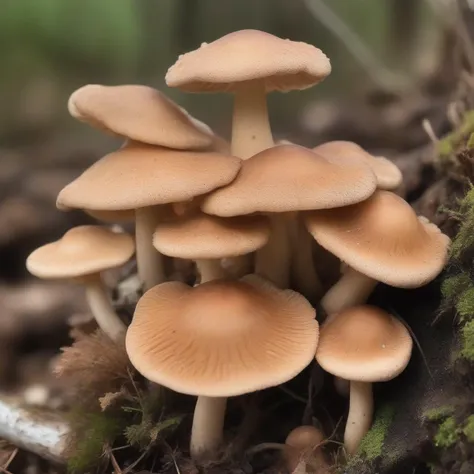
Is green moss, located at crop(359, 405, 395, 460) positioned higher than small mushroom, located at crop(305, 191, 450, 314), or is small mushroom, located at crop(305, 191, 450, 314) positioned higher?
small mushroom, located at crop(305, 191, 450, 314)

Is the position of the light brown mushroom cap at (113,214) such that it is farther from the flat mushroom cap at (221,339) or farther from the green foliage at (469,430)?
the green foliage at (469,430)

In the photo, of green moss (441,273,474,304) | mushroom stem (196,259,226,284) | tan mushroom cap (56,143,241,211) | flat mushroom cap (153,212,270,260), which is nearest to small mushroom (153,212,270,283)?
flat mushroom cap (153,212,270,260)

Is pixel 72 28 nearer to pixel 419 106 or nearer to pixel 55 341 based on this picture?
pixel 419 106

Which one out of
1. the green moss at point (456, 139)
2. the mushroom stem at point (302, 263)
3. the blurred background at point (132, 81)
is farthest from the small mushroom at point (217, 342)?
the blurred background at point (132, 81)

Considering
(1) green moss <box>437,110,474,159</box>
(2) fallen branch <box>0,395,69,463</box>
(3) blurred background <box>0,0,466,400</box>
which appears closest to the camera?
(2) fallen branch <box>0,395,69,463</box>

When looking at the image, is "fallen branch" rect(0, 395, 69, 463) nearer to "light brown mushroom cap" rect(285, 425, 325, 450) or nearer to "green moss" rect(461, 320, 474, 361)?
"light brown mushroom cap" rect(285, 425, 325, 450)

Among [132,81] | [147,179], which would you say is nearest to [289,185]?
[147,179]

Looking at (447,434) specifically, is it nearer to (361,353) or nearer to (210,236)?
(361,353)
